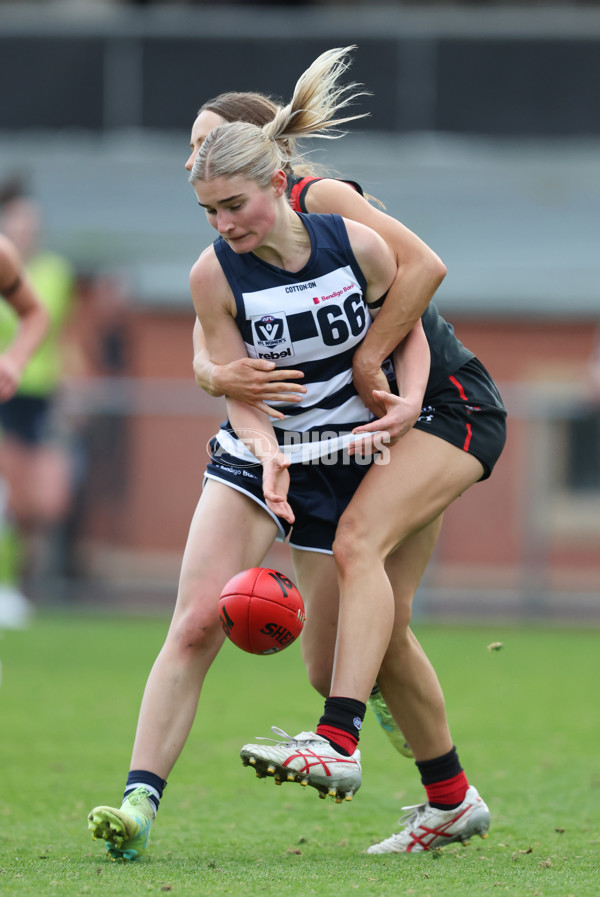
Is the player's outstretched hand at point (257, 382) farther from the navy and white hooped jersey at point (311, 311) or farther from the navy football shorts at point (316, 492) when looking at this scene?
the navy football shorts at point (316, 492)

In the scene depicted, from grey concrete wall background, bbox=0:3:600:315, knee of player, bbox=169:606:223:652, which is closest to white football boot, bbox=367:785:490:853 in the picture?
knee of player, bbox=169:606:223:652

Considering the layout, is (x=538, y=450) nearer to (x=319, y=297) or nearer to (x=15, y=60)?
(x=319, y=297)

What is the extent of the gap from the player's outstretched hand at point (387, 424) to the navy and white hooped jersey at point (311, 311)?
115mm

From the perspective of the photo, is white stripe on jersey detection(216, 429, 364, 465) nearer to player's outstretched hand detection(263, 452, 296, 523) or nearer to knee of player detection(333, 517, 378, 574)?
player's outstretched hand detection(263, 452, 296, 523)

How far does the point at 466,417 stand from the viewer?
13.5 feet

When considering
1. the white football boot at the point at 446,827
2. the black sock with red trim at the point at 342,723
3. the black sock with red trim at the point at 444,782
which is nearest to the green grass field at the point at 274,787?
the white football boot at the point at 446,827

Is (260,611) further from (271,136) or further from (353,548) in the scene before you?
(271,136)

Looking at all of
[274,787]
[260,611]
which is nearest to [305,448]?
[260,611]

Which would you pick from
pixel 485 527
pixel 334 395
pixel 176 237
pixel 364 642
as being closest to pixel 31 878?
pixel 364 642

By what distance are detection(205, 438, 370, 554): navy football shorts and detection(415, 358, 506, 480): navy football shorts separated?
0.85 ft

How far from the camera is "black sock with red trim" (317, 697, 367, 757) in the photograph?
142 inches

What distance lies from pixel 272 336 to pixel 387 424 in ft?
1.41

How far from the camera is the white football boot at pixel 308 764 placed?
11.2 ft

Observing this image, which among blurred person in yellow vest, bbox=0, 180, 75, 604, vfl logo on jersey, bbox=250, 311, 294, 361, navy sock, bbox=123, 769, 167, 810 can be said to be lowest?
blurred person in yellow vest, bbox=0, 180, 75, 604
